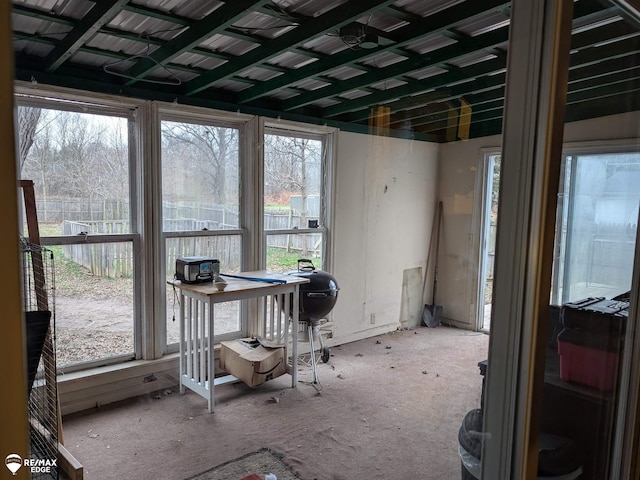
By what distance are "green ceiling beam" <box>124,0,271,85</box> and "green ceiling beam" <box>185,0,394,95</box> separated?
1.32 ft

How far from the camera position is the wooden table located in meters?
3.08

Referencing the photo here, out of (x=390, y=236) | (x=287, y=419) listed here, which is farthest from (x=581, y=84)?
(x=390, y=236)

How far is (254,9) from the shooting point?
218cm

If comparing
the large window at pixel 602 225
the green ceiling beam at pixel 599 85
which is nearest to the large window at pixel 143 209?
the green ceiling beam at pixel 599 85

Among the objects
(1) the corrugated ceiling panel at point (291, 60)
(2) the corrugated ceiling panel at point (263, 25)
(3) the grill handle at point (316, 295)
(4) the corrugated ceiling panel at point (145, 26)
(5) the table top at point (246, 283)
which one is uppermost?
(2) the corrugated ceiling panel at point (263, 25)

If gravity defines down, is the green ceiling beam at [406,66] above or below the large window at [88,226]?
above

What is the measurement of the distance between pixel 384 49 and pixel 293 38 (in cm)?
56

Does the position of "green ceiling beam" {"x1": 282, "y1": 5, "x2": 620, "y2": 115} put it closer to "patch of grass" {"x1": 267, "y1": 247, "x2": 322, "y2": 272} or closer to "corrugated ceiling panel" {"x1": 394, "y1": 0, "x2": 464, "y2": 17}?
"corrugated ceiling panel" {"x1": 394, "y1": 0, "x2": 464, "y2": 17}

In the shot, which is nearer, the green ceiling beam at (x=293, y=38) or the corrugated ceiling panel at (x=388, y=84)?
the green ceiling beam at (x=293, y=38)

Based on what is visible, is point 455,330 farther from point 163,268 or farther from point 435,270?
point 163,268

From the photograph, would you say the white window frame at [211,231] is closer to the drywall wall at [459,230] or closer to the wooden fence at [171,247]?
the wooden fence at [171,247]

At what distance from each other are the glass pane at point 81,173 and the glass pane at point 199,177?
317 millimetres

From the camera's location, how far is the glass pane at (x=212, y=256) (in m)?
3.54

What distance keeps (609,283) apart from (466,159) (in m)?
1.80
